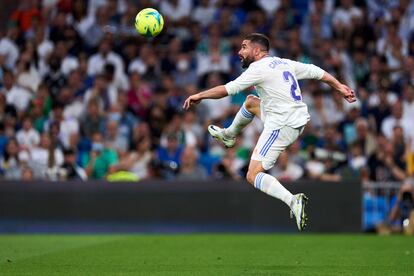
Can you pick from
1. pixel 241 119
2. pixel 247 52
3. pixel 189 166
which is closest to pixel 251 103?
pixel 241 119

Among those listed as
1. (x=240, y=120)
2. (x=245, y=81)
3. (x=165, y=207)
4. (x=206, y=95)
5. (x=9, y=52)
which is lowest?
(x=165, y=207)

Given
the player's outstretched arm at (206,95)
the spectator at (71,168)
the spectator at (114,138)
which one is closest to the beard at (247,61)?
the player's outstretched arm at (206,95)

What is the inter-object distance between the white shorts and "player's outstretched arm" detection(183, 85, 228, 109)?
1.10m

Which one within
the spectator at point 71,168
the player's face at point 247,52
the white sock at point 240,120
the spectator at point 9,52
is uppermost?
the spectator at point 9,52

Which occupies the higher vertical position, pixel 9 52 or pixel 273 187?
pixel 9 52

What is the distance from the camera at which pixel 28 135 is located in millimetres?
19750

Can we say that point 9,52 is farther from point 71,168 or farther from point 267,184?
point 267,184

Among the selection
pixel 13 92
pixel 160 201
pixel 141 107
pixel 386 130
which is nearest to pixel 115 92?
pixel 141 107

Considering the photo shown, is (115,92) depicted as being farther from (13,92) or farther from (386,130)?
(386,130)

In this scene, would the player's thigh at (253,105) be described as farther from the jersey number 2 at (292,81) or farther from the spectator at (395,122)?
the spectator at (395,122)

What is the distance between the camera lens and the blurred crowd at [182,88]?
1869 centimetres

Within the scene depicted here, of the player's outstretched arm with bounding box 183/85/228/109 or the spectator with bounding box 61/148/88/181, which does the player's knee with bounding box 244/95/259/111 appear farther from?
the spectator with bounding box 61/148/88/181

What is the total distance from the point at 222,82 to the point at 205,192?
3365 mm

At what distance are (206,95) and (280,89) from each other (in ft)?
4.09
